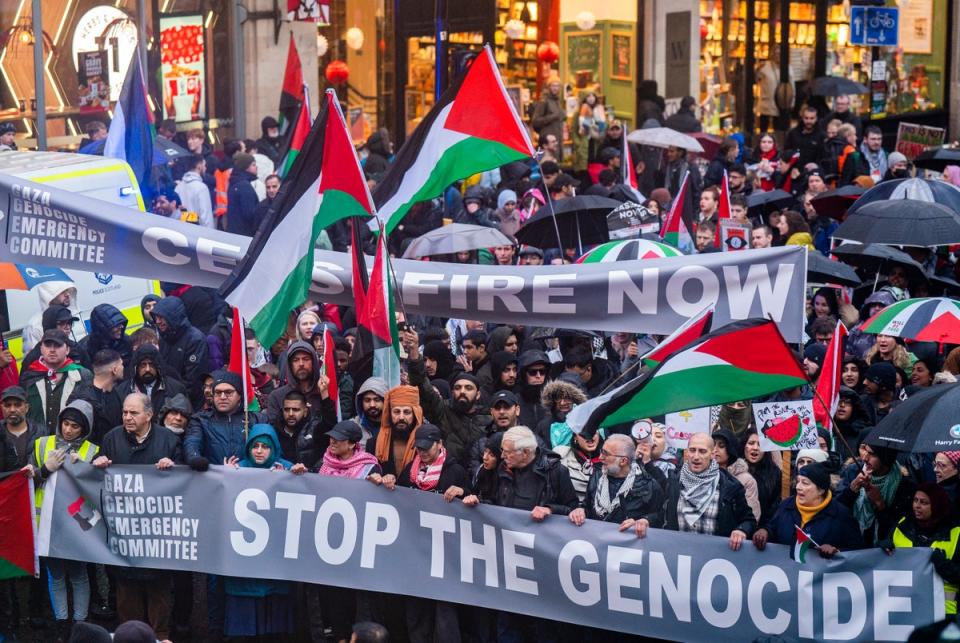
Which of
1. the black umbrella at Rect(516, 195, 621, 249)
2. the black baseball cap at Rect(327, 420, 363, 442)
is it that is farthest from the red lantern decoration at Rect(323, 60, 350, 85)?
the black baseball cap at Rect(327, 420, 363, 442)

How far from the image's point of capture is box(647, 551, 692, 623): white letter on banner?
310 inches

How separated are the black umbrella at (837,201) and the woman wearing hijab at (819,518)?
7487 millimetres

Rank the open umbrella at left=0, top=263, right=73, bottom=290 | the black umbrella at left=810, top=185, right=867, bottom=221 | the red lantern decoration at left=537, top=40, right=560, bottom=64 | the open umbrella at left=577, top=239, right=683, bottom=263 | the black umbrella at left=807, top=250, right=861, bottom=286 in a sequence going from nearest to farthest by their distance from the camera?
the open umbrella at left=577, top=239, right=683, bottom=263 < the open umbrella at left=0, top=263, right=73, bottom=290 < the black umbrella at left=807, top=250, right=861, bottom=286 < the black umbrella at left=810, top=185, right=867, bottom=221 < the red lantern decoration at left=537, top=40, right=560, bottom=64

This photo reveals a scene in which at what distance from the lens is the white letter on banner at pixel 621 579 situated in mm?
7957

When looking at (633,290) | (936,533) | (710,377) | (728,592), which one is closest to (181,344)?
(633,290)

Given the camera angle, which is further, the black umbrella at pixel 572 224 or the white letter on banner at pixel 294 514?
the black umbrella at pixel 572 224

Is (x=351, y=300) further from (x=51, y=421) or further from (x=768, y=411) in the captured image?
(x=768, y=411)

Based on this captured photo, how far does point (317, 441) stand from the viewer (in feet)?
29.9

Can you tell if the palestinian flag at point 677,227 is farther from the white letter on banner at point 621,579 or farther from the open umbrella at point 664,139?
the white letter on banner at point 621,579

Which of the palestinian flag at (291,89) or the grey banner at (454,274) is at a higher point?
the palestinian flag at (291,89)

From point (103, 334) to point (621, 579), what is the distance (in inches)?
176

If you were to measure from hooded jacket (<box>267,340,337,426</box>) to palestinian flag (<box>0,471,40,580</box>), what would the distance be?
1.43 metres

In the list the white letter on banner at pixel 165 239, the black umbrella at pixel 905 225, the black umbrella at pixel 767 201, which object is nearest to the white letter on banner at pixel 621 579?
the white letter on banner at pixel 165 239

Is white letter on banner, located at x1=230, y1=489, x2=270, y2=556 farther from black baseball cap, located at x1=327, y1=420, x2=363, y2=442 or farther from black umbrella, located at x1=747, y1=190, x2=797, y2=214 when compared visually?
black umbrella, located at x1=747, y1=190, x2=797, y2=214
